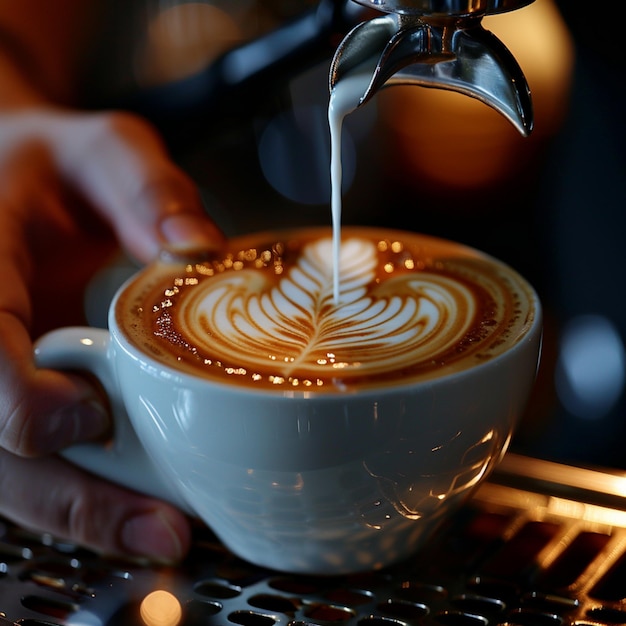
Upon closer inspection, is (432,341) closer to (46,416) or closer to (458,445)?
(458,445)

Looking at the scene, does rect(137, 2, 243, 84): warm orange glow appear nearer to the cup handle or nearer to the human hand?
the human hand

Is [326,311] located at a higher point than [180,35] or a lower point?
lower

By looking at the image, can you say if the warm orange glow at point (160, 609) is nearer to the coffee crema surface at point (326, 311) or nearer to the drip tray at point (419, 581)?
the drip tray at point (419, 581)

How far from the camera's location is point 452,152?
48.7 inches

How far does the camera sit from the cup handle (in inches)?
24.5

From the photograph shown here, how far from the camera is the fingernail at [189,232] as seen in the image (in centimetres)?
74

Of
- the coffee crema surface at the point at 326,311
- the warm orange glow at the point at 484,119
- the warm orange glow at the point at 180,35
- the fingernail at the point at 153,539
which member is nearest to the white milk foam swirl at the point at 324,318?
the coffee crema surface at the point at 326,311

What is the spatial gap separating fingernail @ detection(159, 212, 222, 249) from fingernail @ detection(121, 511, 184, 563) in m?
0.23

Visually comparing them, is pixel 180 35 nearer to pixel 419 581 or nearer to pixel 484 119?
pixel 484 119

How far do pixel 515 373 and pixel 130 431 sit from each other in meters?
0.28

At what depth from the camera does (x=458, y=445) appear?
543 millimetres

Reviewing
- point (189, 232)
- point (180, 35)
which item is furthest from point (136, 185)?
point (180, 35)

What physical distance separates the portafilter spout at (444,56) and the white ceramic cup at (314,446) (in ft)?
0.54

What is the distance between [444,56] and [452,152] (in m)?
0.76
